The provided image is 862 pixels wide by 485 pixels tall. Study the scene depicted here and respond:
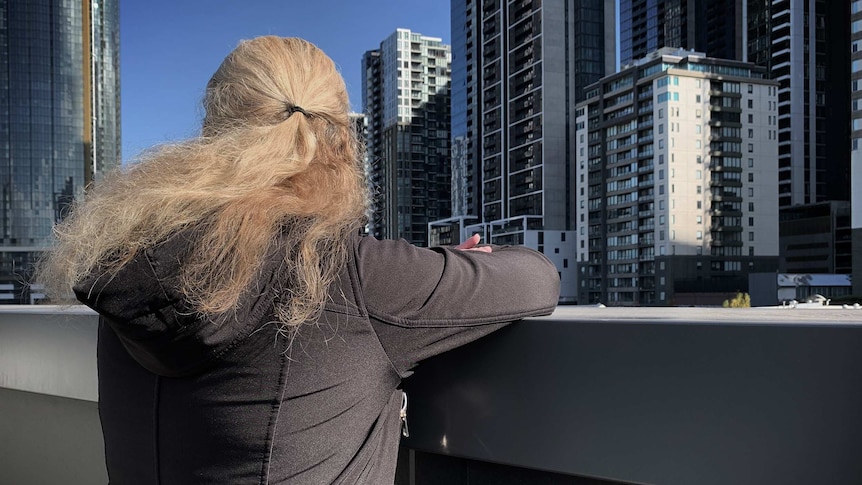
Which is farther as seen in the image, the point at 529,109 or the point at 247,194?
the point at 529,109

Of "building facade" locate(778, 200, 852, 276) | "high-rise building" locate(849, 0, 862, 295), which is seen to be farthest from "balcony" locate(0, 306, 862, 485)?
"building facade" locate(778, 200, 852, 276)

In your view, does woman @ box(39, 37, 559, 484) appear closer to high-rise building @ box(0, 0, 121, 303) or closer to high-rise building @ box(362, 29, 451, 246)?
high-rise building @ box(0, 0, 121, 303)

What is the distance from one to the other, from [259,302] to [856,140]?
49355 mm

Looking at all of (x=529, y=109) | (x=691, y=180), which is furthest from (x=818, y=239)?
(x=529, y=109)

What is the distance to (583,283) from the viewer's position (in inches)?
2157

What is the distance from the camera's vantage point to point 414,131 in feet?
269

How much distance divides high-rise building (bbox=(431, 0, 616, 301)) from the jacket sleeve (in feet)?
188

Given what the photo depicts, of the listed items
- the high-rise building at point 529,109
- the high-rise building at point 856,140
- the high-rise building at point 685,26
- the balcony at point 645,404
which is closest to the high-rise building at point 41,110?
the high-rise building at point 529,109

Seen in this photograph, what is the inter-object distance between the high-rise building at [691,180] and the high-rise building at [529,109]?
8.33 meters

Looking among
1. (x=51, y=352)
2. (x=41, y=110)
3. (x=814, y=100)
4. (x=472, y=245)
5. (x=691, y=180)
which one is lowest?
(x=51, y=352)

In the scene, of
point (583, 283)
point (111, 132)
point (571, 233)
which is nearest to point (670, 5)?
point (571, 233)

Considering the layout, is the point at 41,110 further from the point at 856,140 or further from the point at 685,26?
the point at 856,140

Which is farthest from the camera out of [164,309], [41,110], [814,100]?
[814,100]

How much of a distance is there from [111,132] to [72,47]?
805 cm
